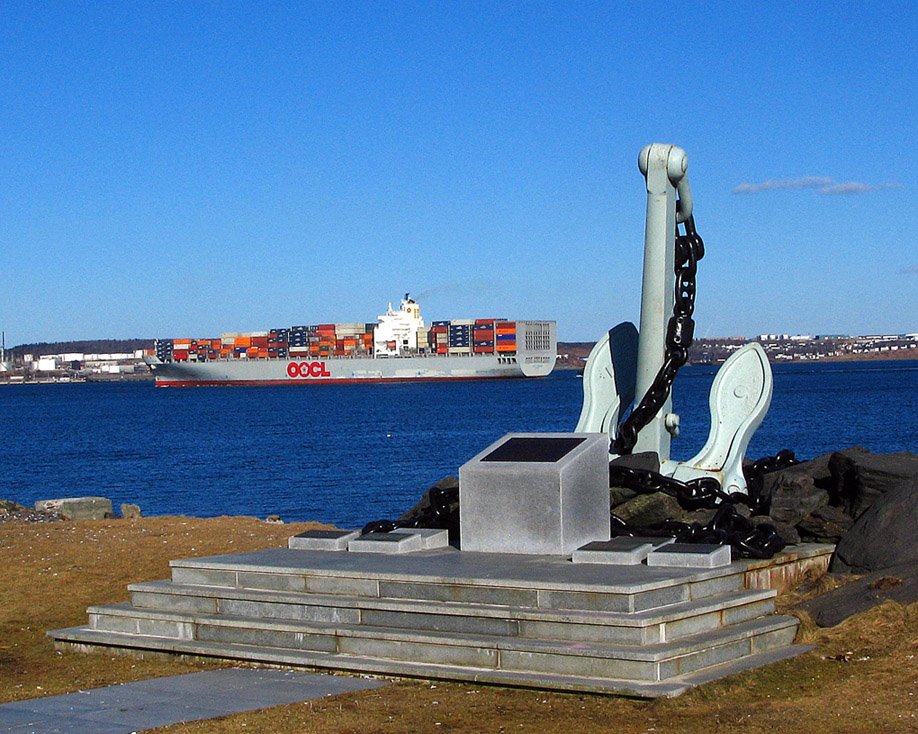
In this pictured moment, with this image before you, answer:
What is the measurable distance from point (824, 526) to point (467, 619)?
356 cm

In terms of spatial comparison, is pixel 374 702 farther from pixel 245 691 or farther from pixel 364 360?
pixel 364 360

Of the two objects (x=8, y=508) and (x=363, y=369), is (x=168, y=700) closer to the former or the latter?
(x=8, y=508)

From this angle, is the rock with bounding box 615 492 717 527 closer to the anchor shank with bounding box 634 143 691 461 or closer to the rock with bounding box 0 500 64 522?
the anchor shank with bounding box 634 143 691 461

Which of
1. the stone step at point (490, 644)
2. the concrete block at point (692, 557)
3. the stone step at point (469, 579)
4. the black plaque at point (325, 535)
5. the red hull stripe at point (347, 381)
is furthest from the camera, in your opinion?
the red hull stripe at point (347, 381)

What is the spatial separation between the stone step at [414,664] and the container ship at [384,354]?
10781 cm

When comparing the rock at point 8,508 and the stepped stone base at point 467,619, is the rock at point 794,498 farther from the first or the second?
the rock at point 8,508

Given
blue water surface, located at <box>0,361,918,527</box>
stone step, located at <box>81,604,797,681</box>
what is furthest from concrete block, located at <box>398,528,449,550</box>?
blue water surface, located at <box>0,361,918,527</box>

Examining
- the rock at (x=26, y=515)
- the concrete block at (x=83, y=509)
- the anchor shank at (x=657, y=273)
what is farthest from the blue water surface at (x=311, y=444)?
the anchor shank at (x=657, y=273)

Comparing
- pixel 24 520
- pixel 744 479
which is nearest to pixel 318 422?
pixel 24 520

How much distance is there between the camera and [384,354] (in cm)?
12175

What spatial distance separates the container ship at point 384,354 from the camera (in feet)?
388

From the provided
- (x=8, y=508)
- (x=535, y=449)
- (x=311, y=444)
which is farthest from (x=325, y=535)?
(x=311, y=444)

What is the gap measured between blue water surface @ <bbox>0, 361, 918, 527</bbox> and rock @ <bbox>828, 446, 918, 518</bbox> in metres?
13.5

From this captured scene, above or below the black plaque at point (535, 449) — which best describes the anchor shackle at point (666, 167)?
above
